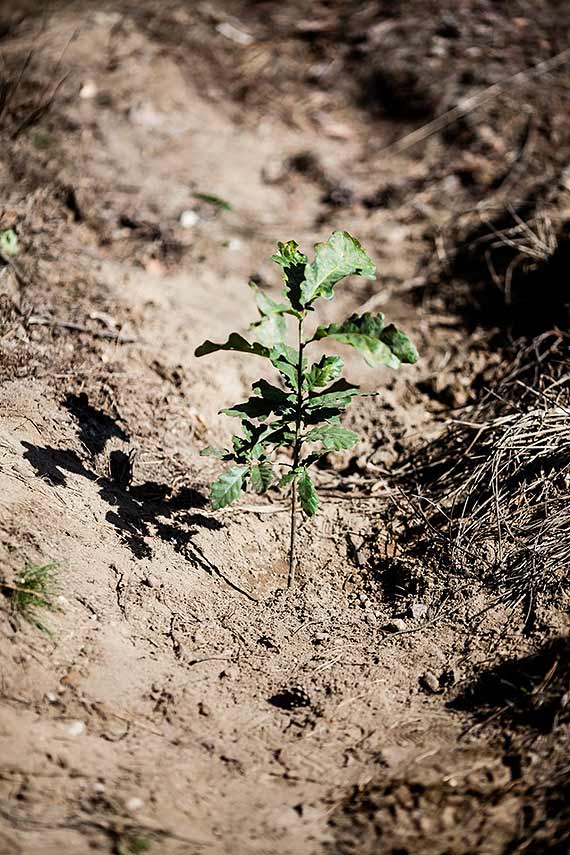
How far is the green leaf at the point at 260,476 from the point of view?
2.31m

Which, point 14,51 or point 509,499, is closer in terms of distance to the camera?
point 509,499

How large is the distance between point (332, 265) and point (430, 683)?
135cm

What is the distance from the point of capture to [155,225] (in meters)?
4.12

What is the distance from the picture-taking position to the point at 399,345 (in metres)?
2.09

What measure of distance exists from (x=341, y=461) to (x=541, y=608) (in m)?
1.04

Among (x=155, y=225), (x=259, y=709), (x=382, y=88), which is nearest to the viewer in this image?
(x=259, y=709)

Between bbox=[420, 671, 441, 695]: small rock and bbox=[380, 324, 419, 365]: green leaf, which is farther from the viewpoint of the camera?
bbox=[420, 671, 441, 695]: small rock

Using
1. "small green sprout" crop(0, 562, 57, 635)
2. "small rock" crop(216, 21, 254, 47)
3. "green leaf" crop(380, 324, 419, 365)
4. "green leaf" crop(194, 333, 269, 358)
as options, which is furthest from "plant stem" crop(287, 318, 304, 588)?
"small rock" crop(216, 21, 254, 47)

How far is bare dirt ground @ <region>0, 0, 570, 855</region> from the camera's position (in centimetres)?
210

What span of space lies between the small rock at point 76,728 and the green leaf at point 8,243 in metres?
2.13

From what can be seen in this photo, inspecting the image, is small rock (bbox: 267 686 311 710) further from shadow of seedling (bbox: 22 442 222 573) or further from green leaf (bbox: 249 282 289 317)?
green leaf (bbox: 249 282 289 317)

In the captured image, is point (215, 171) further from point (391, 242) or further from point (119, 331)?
point (119, 331)

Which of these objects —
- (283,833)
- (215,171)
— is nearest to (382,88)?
(215,171)

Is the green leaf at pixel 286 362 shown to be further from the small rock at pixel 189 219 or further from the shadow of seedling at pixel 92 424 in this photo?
the small rock at pixel 189 219
